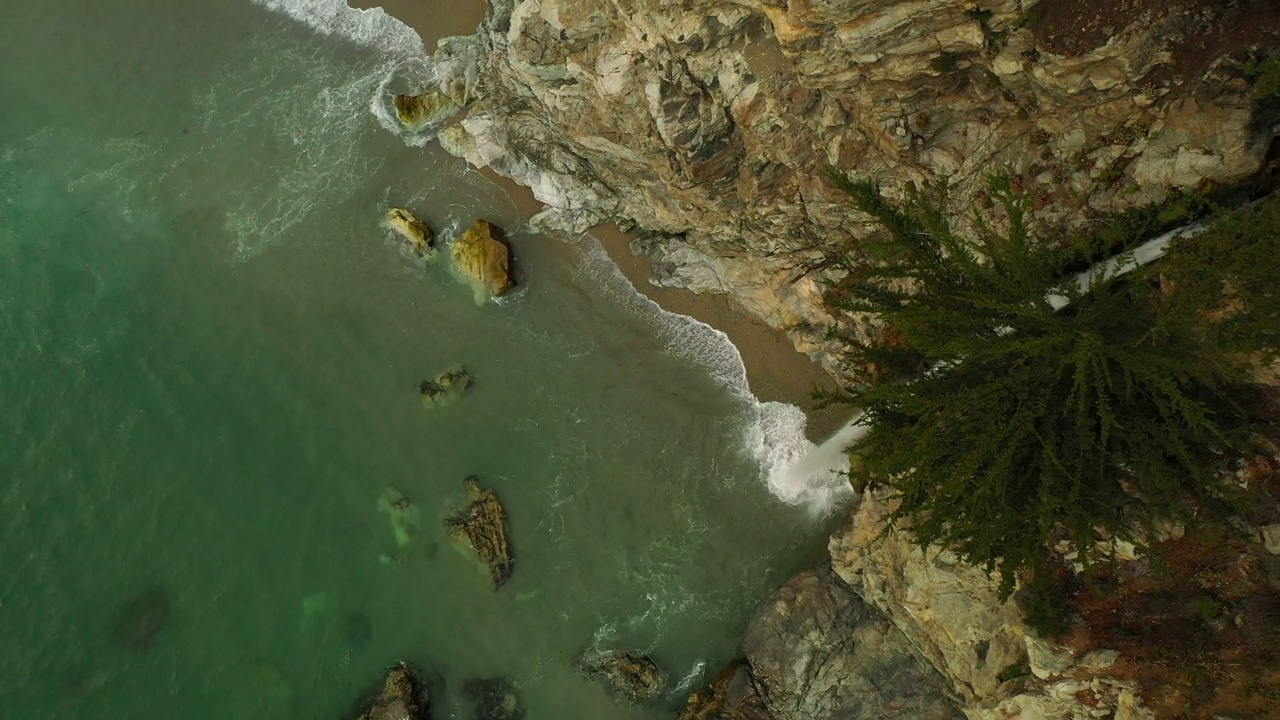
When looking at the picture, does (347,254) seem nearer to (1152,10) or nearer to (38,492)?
(38,492)

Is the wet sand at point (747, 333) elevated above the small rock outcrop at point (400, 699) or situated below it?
above

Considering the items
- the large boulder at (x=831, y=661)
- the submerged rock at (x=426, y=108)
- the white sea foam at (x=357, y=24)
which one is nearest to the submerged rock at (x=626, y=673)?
the large boulder at (x=831, y=661)

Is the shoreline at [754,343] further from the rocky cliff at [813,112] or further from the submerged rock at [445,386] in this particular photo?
the submerged rock at [445,386]

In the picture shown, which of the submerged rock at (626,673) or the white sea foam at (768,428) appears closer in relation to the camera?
the white sea foam at (768,428)

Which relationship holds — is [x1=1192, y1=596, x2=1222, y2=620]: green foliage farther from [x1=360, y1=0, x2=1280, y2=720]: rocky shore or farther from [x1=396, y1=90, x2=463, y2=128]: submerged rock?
[x1=396, y1=90, x2=463, y2=128]: submerged rock

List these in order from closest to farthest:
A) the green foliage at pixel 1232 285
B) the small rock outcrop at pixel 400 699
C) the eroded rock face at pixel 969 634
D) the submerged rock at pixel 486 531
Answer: the green foliage at pixel 1232 285 → the eroded rock face at pixel 969 634 → the small rock outcrop at pixel 400 699 → the submerged rock at pixel 486 531

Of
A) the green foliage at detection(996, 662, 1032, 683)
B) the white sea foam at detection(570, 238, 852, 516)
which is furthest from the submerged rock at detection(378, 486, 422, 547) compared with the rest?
the green foliage at detection(996, 662, 1032, 683)

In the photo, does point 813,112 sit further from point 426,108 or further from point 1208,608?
point 426,108
